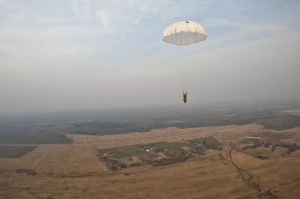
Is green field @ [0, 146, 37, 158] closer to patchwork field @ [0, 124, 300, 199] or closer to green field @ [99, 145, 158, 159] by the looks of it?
patchwork field @ [0, 124, 300, 199]

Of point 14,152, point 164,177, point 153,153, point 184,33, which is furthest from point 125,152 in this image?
point 184,33

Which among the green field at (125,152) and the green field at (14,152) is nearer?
the green field at (125,152)

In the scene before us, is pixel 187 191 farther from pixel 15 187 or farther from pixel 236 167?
pixel 15 187

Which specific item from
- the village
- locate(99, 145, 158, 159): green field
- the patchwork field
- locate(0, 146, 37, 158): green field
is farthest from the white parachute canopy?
locate(0, 146, 37, 158): green field

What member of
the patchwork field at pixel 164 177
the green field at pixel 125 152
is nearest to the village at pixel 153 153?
the green field at pixel 125 152

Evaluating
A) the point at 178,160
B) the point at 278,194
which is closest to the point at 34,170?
the point at 178,160

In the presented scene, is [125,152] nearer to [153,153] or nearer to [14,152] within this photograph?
[153,153]

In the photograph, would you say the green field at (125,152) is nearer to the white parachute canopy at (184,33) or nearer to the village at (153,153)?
the village at (153,153)

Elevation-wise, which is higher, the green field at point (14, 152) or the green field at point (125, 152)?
the green field at point (14, 152)
